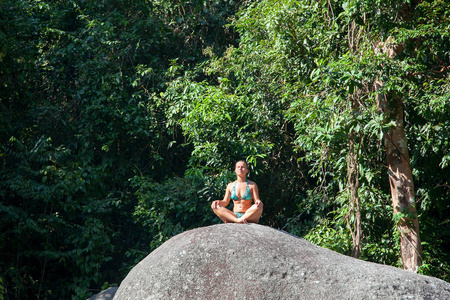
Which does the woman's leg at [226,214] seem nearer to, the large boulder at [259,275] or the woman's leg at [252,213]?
the woman's leg at [252,213]

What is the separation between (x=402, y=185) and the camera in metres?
8.12

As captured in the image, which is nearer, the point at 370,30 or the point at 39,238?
the point at 370,30

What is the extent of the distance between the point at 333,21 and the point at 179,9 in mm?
5092

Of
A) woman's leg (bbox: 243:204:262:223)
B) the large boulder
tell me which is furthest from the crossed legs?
the large boulder

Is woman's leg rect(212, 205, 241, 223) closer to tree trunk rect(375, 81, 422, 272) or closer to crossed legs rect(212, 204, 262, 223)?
crossed legs rect(212, 204, 262, 223)

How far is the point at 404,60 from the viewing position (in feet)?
24.8

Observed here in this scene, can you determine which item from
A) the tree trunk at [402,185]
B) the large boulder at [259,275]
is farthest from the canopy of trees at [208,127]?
the large boulder at [259,275]

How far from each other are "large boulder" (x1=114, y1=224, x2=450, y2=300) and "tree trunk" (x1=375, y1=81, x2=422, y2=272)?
9.85 feet

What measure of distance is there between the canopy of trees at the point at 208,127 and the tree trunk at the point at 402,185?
2 centimetres

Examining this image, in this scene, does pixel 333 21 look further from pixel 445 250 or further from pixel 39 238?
pixel 39 238

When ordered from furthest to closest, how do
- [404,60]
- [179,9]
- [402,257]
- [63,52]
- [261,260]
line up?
[179,9] → [63,52] → [402,257] → [404,60] → [261,260]

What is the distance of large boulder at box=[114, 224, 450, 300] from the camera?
4.98m

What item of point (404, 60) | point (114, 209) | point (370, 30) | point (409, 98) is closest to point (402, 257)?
point (409, 98)

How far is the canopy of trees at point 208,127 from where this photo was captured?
796 cm
